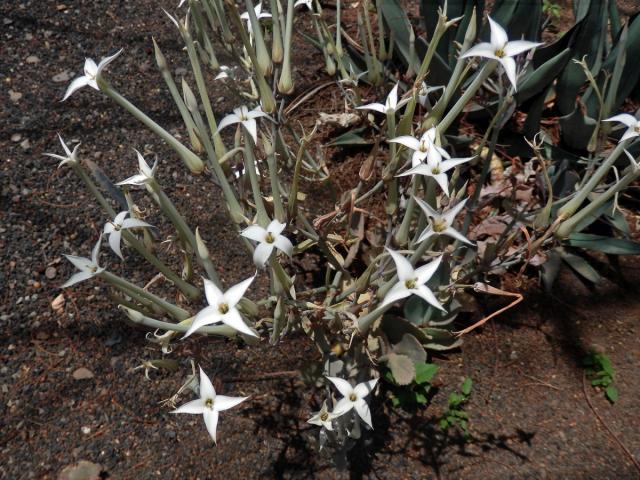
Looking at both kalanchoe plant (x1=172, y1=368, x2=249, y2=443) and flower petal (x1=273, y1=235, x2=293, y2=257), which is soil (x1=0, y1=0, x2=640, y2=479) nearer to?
kalanchoe plant (x1=172, y1=368, x2=249, y2=443)

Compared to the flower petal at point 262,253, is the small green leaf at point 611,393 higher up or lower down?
lower down

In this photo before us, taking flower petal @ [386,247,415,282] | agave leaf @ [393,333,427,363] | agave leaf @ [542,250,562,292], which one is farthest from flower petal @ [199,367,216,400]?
agave leaf @ [542,250,562,292]

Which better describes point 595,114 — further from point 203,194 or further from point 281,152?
point 203,194

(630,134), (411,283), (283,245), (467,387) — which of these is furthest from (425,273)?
(467,387)

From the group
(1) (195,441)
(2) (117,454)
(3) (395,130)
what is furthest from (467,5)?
(2) (117,454)

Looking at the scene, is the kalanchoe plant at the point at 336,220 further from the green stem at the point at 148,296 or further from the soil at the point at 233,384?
the soil at the point at 233,384

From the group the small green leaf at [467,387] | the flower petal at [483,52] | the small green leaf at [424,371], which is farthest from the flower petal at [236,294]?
the small green leaf at [467,387]
